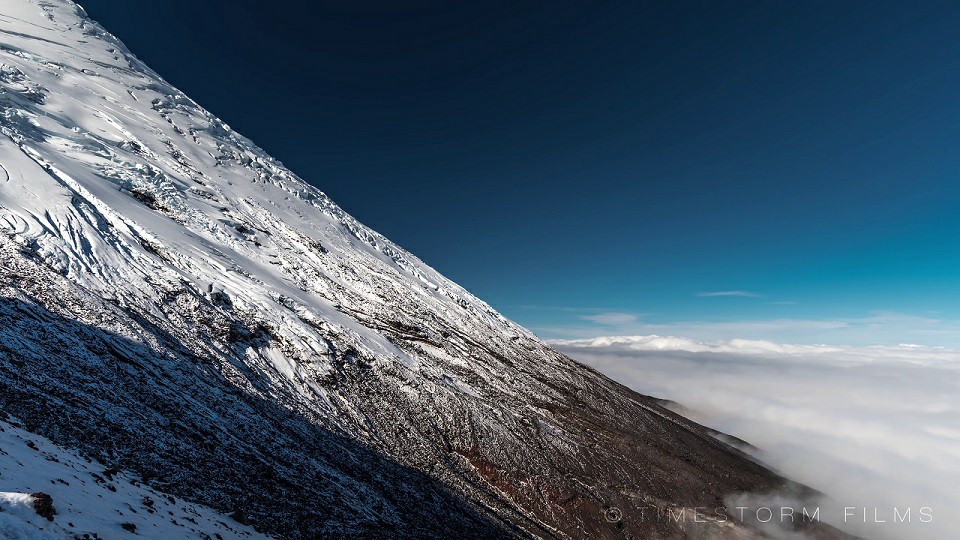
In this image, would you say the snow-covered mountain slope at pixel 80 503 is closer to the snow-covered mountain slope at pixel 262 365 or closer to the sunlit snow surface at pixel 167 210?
the snow-covered mountain slope at pixel 262 365

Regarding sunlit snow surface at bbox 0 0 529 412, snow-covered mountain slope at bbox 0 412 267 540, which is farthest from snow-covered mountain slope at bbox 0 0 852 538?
snow-covered mountain slope at bbox 0 412 267 540

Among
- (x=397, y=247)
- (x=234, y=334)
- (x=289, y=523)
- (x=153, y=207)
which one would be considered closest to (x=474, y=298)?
(x=397, y=247)

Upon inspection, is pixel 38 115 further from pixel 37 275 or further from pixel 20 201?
pixel 37 275

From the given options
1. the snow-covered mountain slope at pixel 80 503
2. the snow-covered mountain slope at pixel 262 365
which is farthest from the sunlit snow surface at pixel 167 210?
the snow-covered mountain slope at pixel 80 503

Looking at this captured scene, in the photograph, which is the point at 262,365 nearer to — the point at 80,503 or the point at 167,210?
the point at 80,503

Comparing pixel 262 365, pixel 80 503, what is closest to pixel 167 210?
pixel 262 365

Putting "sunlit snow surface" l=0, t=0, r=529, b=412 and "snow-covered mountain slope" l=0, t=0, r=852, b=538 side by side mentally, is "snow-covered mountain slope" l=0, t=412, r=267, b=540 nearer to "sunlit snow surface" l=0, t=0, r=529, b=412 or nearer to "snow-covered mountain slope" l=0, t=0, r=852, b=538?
"snow-covered mountain slope" l=0, t=0, r=852, b=538
